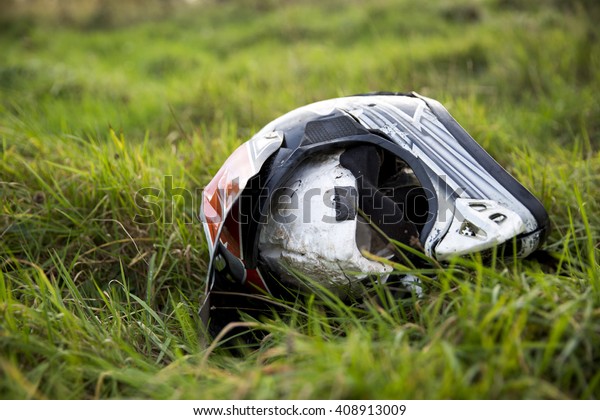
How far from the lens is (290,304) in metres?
1.96

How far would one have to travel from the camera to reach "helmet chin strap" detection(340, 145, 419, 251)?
180 cm

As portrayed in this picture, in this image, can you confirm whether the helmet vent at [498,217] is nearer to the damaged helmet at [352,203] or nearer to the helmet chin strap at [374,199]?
the damaged helmet at [352,203]

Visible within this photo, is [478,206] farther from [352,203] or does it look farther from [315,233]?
[315,233]

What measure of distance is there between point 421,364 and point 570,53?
150 inches

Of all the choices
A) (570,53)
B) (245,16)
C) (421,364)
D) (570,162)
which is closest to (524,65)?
(570,53)

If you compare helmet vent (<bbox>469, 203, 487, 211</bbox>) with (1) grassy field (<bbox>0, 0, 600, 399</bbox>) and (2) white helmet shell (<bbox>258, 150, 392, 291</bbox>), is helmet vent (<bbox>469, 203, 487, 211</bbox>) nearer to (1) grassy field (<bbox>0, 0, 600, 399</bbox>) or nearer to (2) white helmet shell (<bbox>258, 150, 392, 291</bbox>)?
(1) grassy field (<bbox>0, 0, 600, 399</bbox>)

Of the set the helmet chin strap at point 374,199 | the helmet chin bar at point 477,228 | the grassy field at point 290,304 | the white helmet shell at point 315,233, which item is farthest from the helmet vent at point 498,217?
the white helmet shell at point 315,233

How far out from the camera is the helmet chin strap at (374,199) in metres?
1.80

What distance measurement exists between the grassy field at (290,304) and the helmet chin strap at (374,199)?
0.56 ft

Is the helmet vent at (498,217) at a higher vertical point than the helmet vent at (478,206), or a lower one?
lower

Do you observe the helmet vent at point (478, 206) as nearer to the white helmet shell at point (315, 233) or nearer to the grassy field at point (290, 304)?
the grassy field at point (290, 304)

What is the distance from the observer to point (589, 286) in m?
1.59

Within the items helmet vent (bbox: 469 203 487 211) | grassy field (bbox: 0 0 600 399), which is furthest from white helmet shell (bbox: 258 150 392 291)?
helmet vent (bbox: 469 203 487 211)

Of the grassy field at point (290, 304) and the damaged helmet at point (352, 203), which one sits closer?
the grassy field at point (290, 304)
